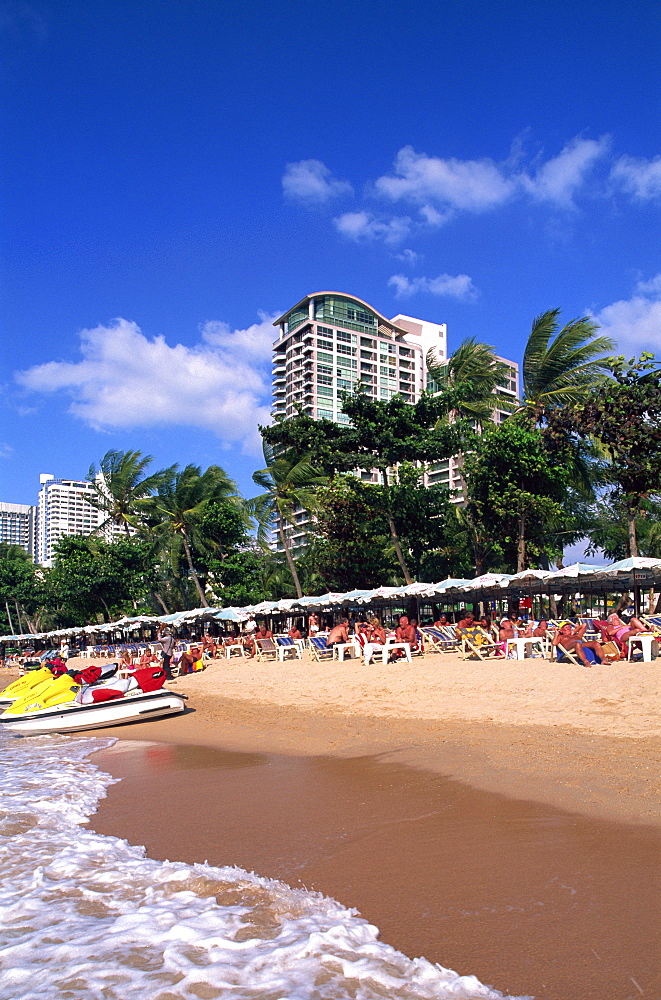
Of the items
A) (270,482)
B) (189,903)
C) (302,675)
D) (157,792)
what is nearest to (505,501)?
(302,675)

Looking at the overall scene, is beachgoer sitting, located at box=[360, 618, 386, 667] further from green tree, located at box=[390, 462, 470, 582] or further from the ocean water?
the ocean water

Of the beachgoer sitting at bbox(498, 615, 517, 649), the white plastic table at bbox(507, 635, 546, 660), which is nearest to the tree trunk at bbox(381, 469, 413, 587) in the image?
the beachgoer sitting at bbox(498, 615, 517, 649)

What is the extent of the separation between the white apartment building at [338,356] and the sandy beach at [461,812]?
3121 inches

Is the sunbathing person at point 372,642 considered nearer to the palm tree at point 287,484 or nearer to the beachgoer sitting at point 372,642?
the beachgoer sitting at point 372,642

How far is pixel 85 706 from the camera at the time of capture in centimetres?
1112

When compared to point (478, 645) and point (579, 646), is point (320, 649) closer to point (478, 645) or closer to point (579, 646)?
point (478, 645)

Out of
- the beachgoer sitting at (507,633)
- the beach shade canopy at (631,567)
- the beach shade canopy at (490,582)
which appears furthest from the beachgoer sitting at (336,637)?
the beach shade canopy at (631,567)

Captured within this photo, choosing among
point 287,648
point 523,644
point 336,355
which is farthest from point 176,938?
point 336,355

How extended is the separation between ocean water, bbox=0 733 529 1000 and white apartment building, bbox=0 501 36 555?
172116 mm

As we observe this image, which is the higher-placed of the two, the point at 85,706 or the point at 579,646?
the point at 579,646

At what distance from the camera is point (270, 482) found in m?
30.3

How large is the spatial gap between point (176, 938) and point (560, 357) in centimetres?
2302

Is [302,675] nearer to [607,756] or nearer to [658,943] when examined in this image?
[607,756]

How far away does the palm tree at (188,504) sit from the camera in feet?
108
